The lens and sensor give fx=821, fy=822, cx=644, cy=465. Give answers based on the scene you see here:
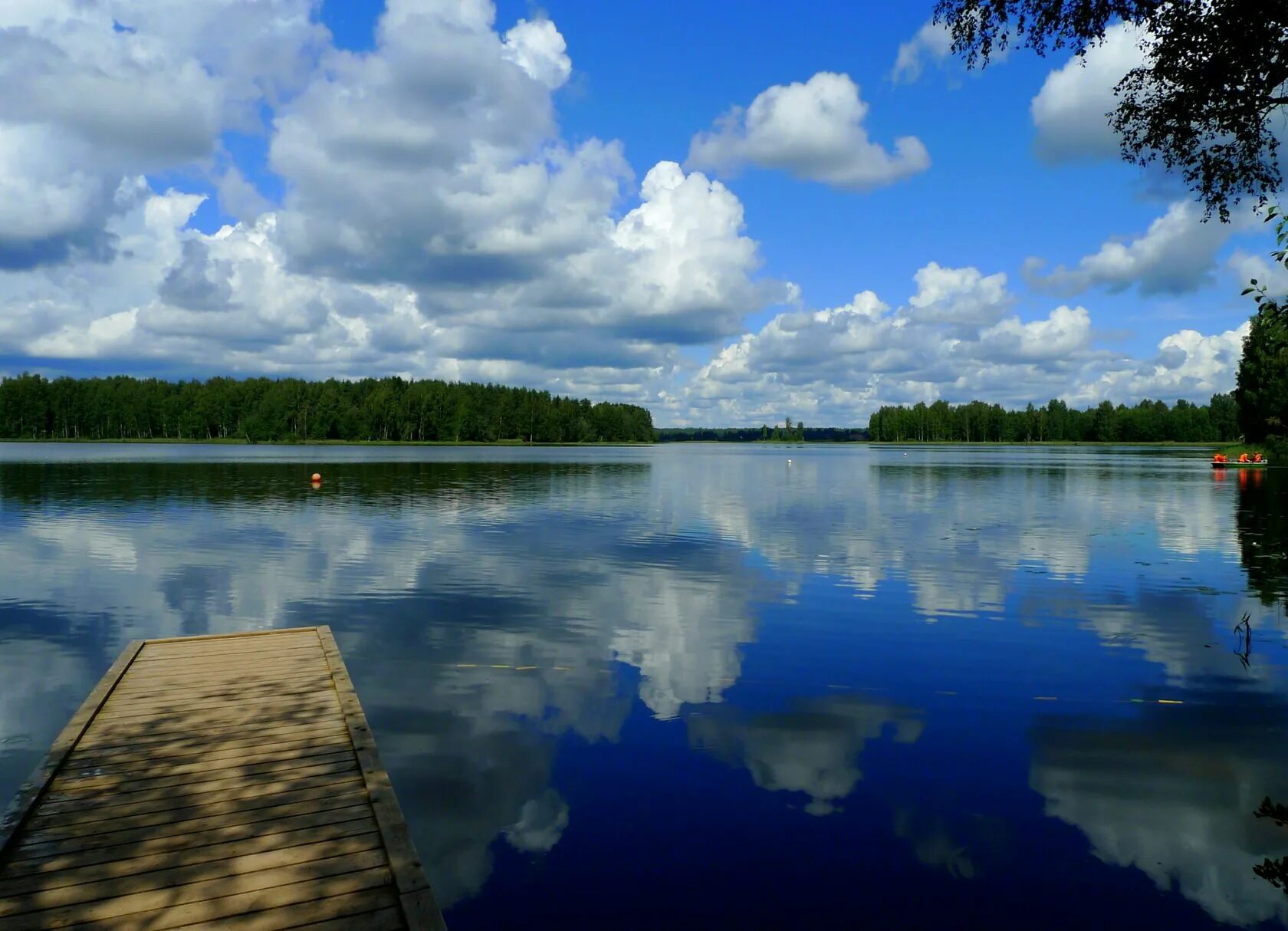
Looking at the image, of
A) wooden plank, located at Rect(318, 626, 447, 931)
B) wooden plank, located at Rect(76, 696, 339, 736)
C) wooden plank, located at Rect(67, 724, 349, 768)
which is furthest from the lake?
wooden plank, located at Rect(76, 696, 339, 736)

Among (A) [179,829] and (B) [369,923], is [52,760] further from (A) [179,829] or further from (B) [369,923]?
(B) [369,923]

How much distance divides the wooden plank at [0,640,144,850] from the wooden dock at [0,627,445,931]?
0.07ft

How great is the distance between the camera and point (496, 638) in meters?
17.8

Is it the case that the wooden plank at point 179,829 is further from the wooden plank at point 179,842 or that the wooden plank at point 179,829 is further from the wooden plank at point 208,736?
the wooden plank at point 208,736

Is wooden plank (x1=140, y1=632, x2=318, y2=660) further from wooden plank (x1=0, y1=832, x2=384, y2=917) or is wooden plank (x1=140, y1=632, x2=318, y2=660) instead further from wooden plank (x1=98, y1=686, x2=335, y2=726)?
wooden plank (x1=0, y1=832, x2=384, y2=917)

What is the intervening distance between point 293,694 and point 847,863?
7.95m

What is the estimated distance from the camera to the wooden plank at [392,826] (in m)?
6.31

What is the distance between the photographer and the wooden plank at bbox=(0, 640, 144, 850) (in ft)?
24.6

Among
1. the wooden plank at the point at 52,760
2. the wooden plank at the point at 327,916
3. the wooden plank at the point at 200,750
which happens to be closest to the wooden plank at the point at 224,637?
the wooden plank at the point at 52,760

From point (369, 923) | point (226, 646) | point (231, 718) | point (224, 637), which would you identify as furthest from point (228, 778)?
point (224, 637)

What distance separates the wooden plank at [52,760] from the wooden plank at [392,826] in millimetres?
2998

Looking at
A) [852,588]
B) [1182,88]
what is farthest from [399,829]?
[852,588]

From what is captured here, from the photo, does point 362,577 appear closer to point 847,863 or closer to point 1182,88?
point 847,863

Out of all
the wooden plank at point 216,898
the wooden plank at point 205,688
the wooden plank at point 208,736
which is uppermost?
the wooden plank at point 216,898
